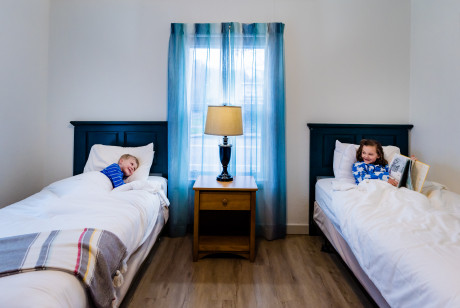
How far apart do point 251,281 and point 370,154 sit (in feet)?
4.39

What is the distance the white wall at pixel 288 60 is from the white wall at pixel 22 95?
12 centimetres

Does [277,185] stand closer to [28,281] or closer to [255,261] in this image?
[255,261]

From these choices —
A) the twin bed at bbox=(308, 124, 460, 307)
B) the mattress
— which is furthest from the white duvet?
the mattress

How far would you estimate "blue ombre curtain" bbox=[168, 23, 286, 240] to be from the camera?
2.60m

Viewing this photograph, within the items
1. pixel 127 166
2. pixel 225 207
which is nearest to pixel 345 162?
pixel 225 207

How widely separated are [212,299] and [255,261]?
1.94ft

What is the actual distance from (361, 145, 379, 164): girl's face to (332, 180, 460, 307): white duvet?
1.22 ft

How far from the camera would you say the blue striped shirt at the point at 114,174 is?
2.19 meters

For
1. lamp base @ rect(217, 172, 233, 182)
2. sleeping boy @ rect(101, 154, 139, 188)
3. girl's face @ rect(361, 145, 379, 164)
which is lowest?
lamp base @ rect(217, 172, 233, 182)

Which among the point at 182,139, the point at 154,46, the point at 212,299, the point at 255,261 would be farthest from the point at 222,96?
the point at 212,299

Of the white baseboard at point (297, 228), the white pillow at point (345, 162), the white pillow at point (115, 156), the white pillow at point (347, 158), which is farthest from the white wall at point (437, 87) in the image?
the white pillow at point (115, 156)

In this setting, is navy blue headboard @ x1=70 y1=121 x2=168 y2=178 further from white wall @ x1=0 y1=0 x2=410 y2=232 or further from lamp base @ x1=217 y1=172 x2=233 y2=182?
lamp base @ x1=217 y1=172 x2=233 y2=182

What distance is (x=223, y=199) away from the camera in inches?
84.7

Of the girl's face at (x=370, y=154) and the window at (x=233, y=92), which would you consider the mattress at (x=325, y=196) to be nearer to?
the girl's face at (x=370, y=154)
